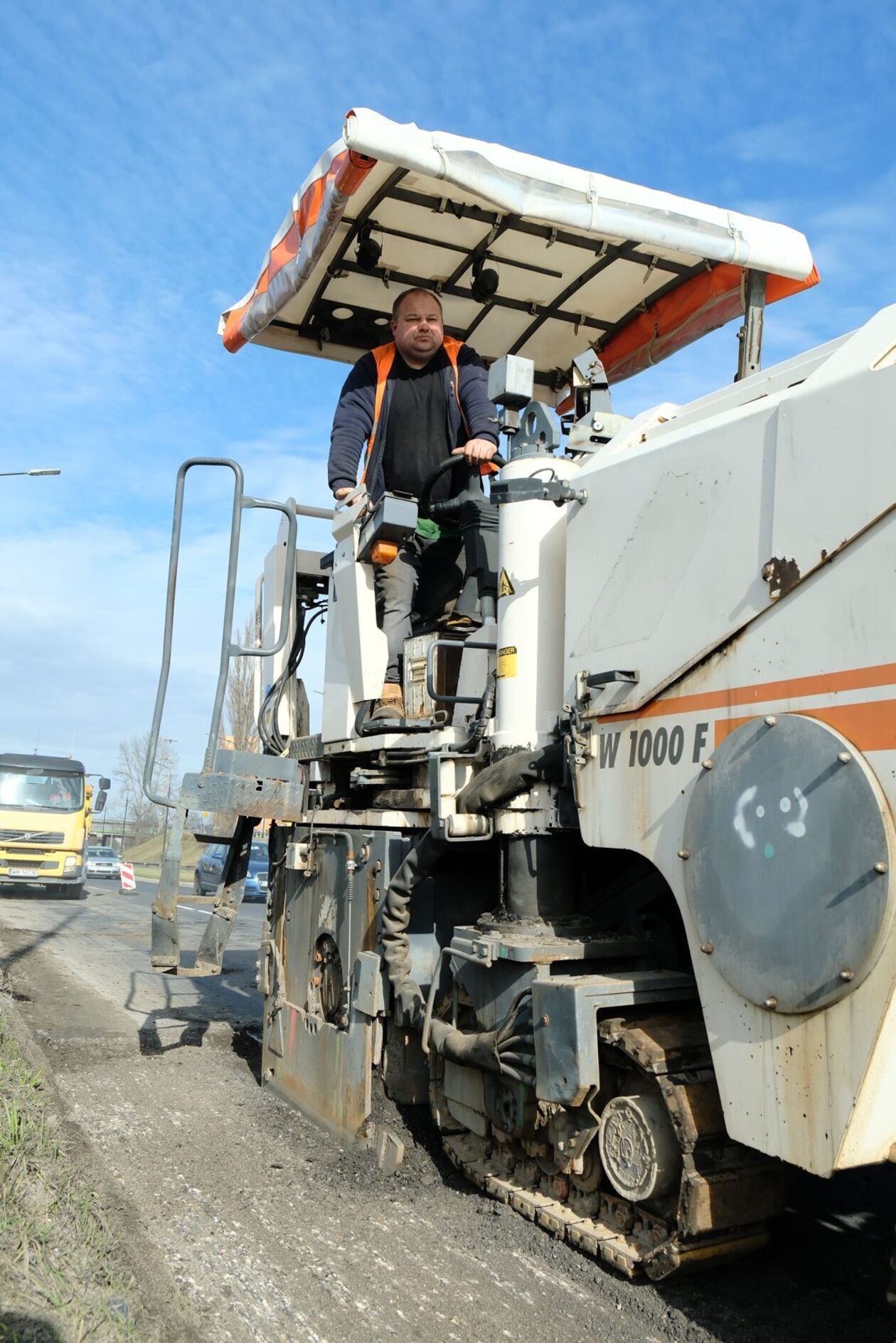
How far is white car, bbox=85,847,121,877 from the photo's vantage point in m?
34.8

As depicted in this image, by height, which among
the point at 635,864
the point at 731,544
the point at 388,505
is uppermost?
the point at 388,505

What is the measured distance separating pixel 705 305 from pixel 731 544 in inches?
117

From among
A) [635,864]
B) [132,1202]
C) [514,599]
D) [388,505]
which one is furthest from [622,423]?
[132,1202]

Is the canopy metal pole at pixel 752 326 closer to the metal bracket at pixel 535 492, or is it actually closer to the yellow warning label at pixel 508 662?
the metal bracket at pixel 535 492

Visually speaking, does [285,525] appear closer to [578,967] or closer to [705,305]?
[705,305]

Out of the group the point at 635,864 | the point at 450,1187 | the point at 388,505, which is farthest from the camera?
the point at 388,505

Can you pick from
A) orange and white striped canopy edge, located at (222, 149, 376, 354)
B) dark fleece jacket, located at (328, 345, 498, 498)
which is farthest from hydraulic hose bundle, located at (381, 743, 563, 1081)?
orange and white striped canopy edge, located at (222, 149, 376, 354)

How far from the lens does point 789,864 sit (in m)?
2.71

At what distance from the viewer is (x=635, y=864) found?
3.82 metres

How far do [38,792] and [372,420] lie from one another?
63.8 feet

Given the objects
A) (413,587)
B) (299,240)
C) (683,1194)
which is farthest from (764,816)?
(299,240)

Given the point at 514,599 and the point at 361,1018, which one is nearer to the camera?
the point at 514,599

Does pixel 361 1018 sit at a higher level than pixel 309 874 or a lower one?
lower

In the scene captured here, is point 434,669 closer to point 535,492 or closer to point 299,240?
point 535,492
